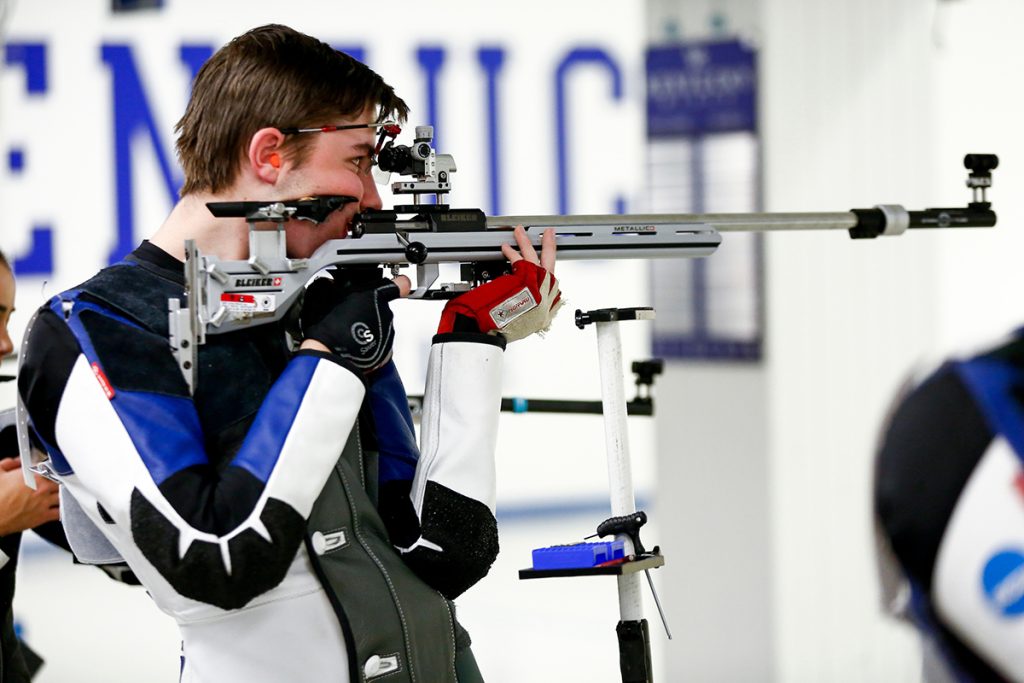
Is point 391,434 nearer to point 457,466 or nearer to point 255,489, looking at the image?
point 457,466

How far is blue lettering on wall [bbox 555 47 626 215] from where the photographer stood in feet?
11.3

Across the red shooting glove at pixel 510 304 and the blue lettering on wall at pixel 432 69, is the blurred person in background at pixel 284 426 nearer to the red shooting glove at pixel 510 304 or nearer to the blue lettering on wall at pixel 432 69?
the red shooting glove at pixel 510 304

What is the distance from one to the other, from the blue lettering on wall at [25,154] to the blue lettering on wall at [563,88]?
1.42 metres

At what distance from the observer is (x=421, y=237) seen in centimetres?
147

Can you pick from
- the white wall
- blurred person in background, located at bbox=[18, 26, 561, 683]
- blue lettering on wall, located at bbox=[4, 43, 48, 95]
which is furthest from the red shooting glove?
blue lettering on wall, located at bbox=[4, 43, 48, 95]

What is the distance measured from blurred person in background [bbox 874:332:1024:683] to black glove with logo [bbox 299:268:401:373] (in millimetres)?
874

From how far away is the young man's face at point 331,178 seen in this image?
4.54 feet

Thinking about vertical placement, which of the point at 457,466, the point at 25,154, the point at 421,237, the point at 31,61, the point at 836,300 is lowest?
the point at 457,466

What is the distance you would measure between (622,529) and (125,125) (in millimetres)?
2218

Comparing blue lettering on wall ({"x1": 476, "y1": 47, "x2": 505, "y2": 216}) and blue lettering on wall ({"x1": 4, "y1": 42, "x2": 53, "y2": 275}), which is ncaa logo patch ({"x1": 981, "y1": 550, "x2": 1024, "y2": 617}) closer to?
blue lettering on wall ({"x1": 476, "y1": 47, "x2": 505, "y2": 216})

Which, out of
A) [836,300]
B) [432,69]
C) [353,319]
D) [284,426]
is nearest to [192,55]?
[432,69]

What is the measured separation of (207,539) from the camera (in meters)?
1.19

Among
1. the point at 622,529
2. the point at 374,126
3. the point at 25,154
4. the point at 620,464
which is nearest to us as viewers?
the point at 374,126

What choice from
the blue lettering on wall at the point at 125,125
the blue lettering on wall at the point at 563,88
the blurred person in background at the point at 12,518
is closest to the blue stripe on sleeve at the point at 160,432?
the blurred person in background at the point at 12,518
